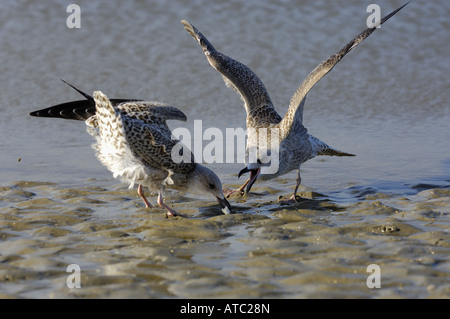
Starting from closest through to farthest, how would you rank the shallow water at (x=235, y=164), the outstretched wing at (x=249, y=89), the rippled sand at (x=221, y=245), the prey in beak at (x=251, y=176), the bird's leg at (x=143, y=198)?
the rippled sand at (x=221, y=245) < the shallow water at (x=235, y=164) < the bird's leg at (x=143, y=198) < the prey in beak at (x=251, y=176) < the outstretched wing at (x=249, y=89)

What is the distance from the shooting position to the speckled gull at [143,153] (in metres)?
6.95

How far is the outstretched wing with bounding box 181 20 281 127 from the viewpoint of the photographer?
8.98 meters

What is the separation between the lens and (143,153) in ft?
23.1

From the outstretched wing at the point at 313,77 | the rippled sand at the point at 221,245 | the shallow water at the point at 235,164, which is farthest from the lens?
the outstretched wing at the point at 313,77

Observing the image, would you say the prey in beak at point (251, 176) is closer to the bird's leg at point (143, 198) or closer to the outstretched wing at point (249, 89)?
the bird's leg at point (143, 198)

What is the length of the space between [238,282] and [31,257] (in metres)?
1.74

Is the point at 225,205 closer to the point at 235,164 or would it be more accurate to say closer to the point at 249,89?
the point at 235,164

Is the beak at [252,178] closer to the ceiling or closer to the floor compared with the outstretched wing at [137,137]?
closer to the floor

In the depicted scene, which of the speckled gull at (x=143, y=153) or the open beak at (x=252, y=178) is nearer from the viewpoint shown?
the speckled gull at (x=143, y=153)

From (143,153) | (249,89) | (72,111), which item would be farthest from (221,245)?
(249,89)

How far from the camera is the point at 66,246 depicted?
5746mm

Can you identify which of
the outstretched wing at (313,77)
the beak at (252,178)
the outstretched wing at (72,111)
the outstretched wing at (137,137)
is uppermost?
the outstretched wing at (313,77)

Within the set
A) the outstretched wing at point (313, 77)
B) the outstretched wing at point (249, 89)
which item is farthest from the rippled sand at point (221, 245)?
the outstretched wing at point (249, 89)

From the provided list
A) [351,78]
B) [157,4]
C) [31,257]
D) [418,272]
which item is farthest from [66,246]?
[157,4]
